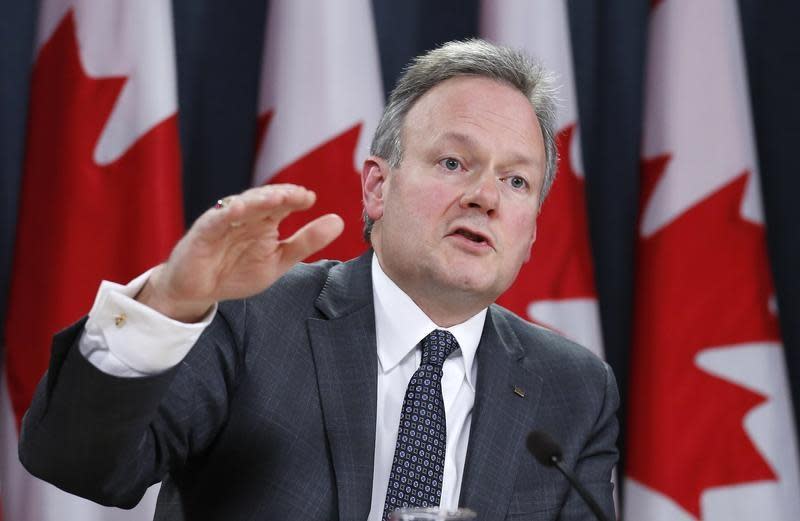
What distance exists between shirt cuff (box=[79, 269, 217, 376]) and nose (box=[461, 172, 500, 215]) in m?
0.67

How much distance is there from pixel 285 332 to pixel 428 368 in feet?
0.85

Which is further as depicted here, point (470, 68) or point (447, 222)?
point (470, 68)

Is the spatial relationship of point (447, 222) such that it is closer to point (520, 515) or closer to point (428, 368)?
point (428, 368)

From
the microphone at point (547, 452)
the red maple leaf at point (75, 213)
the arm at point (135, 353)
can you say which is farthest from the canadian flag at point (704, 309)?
the arm at point (135, 353)

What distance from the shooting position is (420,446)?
6.14ft

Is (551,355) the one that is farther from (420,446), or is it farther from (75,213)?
(75,213)

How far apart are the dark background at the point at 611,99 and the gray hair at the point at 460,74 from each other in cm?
93

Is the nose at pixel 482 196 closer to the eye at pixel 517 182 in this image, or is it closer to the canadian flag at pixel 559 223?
the eye at pixel 517 182

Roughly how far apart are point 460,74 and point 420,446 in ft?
2.45

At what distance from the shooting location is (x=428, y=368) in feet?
6.40

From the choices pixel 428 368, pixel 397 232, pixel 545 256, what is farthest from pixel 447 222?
pixel 545 256

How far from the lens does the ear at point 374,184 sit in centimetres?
214

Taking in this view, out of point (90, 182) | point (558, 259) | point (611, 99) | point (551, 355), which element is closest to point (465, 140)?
point (551, 355)

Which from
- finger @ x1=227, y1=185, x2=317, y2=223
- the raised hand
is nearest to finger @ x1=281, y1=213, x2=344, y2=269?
the raised hand
